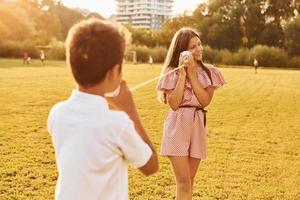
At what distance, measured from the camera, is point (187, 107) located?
4.48 meters

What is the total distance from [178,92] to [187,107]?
0.18 meters

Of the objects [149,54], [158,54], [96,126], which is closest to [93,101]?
[96,126]

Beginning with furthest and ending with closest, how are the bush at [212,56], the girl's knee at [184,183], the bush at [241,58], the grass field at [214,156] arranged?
the bush at [212,56]
the bush at [241,58]
the grass field at [214,156]
the girl's knee at [184,183]

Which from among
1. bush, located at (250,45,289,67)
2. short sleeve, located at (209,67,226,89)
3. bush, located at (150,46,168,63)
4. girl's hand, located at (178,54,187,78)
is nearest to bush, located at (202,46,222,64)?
bush, located at (250,45,289,67)

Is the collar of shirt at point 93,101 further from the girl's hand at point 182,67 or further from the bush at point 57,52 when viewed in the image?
the bush at point 57,52

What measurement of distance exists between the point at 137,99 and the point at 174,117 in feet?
46.3

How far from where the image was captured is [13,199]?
5.85m

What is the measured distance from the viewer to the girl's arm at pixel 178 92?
437 cm

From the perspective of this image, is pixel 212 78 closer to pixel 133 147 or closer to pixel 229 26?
pixel 133 147

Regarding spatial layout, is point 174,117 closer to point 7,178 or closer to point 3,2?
point 7,178

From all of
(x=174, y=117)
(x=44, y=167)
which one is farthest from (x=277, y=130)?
(x=174, y=117)

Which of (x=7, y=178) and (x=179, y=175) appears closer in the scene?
(x=179, y=175)

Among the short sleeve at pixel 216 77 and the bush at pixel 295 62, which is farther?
the bush at pixel 295 62

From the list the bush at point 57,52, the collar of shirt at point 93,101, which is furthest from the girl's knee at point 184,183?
the bush at point 57,52
